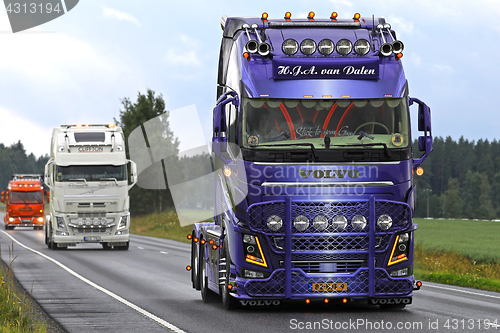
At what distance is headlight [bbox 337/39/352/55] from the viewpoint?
11.5m

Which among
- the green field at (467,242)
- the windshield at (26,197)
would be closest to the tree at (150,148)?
the windshield at (26,197)

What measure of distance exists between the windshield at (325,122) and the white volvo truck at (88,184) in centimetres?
1814

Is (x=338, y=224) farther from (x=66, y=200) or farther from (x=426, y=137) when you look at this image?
Result: (x=66, y=200)

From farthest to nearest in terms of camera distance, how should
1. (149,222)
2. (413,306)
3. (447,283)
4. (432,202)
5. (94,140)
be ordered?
(432,202) < (149,222) < (94,140) < (447,283) < (413,306)

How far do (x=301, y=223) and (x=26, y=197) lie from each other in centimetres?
4703

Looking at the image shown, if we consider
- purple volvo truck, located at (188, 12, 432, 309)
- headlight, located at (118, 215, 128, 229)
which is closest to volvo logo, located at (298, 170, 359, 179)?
purple volvo truck, located at (188, 12, 432, 309)


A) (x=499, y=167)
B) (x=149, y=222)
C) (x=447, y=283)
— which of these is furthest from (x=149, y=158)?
(x=499, y=167)

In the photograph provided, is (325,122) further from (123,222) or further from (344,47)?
(123,222)

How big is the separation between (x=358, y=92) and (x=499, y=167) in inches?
6970

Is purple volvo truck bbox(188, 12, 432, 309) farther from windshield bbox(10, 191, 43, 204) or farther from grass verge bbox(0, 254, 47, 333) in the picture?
windshield bbox(10, 191, 43, 204)

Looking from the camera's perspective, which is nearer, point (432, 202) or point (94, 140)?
point (94, 140)

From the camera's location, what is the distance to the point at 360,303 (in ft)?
42.5

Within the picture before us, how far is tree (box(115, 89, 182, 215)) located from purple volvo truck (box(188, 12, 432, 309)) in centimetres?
5103

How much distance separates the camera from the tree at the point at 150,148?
63.1m
